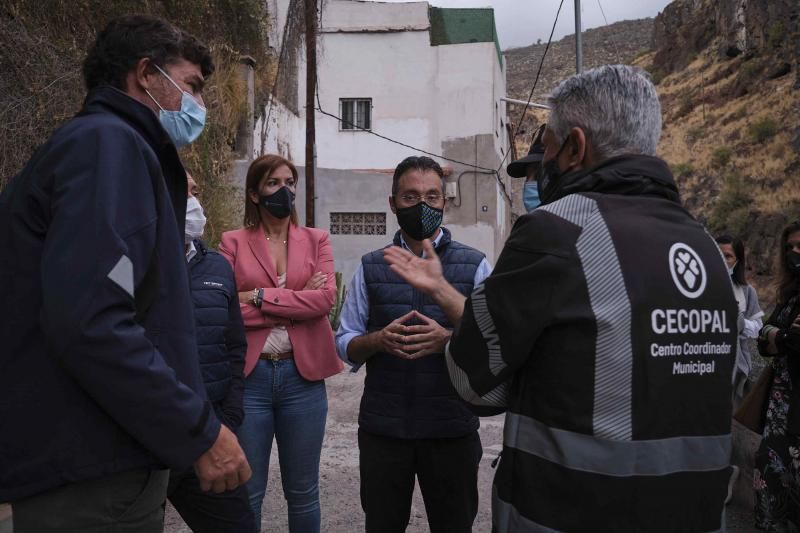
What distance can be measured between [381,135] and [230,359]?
18.0 metres

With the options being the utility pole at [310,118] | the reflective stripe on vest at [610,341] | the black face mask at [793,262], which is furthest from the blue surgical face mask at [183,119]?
the utility pole at [310,118]

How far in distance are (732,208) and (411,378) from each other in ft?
96.7

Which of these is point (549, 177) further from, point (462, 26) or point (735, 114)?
point (735, 114)

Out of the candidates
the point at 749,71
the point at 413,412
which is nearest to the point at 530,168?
the point at 413,412

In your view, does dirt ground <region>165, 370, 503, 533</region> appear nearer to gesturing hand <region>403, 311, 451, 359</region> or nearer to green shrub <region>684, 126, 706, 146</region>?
gesturing hand <region>403, 311, 451, 359</region>

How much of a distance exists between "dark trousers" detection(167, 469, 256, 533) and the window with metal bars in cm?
1867

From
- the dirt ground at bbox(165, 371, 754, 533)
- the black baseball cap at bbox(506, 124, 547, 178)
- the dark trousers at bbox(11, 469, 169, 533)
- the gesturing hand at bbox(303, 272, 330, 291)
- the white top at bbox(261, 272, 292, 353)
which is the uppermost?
the black baseball cap at bbox(506, 124, 547, 178)

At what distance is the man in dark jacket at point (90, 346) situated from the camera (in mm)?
1514

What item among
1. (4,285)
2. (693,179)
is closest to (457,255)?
(4,285)

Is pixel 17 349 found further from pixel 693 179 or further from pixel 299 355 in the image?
pixel 693 179

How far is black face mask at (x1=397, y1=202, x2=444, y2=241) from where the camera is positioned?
3113 millimetres

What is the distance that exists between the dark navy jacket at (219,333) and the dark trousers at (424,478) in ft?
2.15

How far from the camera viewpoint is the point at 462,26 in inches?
779

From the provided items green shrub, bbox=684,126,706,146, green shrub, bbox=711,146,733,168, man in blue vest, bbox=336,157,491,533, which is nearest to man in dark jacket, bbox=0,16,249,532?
man in blue vest, bbox=336,157,491,533
